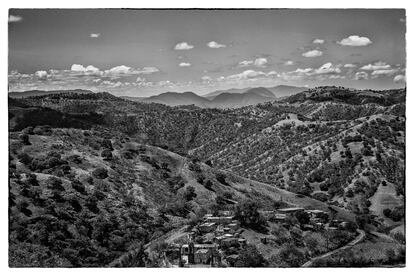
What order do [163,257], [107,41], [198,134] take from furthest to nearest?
[198,134] < [107,41] < [163,257]

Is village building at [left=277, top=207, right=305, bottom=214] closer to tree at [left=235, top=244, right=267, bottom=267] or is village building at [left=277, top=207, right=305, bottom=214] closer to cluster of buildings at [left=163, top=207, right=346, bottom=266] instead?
cluster of buildings at [left=163, top=207, right=346, bottom=266]

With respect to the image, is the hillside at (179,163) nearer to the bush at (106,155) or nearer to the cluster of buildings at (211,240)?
the bush at (106,155)

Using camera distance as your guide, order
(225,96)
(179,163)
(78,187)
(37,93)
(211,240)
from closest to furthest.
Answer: (211,240) < (78,187) < (37,93) < (179,163) < (225,96)

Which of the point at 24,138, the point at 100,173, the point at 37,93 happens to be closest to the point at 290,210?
the point at 100,173

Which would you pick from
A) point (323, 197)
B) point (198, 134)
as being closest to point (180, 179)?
point (198, 134)

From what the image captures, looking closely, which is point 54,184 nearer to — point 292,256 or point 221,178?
point 221,178

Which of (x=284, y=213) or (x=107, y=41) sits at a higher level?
(x=107, y=41)

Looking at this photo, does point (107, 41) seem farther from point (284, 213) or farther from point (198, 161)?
point (284, 213)
